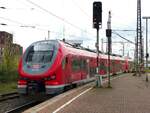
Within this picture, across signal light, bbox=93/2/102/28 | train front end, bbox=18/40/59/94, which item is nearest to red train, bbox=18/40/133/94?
train front end, bbox=18/40/59/94

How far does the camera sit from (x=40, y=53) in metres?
19.9

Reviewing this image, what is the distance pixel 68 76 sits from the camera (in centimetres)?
2123

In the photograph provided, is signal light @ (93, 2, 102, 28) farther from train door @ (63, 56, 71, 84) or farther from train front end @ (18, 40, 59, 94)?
train front end @ (18, 40, 59, 94)

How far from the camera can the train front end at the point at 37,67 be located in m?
18.5

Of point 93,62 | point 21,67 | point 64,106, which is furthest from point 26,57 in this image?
point 93,62

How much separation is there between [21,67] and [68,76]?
9.75ft

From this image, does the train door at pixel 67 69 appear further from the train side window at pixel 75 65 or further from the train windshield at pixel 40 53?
the train side window at pixel 75 65

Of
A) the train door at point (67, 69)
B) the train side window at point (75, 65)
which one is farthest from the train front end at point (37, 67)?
the train side window at point (75, 65)

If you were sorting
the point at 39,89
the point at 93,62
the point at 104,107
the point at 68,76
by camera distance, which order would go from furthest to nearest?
the point at 93,62 → the point at 68,76 → the point at 39,89 → the point at 104,107

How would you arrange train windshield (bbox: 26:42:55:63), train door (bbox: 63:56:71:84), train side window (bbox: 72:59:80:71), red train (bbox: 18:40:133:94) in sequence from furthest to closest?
train side window (bbox: 72:59:80:71)
train door (bbox: 63:56:71:84)
train windshield (bbox: 26:42:55:63)
red train (bbox: 18:40:133:94)

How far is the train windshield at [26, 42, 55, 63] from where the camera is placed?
19516 mm

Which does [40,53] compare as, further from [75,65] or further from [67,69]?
[75,65]

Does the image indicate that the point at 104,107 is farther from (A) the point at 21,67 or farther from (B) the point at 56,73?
(A) the point at 21,67

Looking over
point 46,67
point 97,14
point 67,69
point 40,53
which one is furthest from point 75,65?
point 46,67
